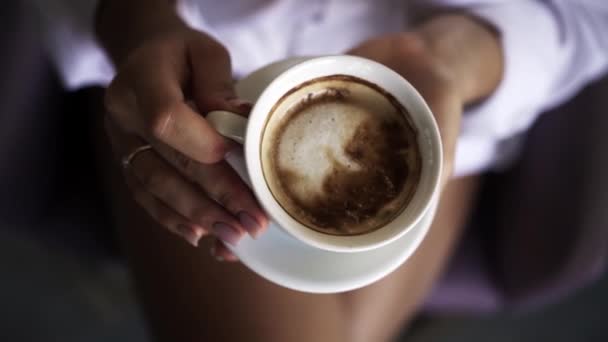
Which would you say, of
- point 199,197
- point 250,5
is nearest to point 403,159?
point 199,197

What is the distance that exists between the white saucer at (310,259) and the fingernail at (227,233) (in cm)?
2

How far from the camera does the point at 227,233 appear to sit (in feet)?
1.69

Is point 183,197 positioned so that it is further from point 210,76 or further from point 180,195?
point 210,76

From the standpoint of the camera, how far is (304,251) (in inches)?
21.2

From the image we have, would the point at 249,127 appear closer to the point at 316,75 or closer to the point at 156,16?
the point at 316,75

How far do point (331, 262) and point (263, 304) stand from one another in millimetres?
162

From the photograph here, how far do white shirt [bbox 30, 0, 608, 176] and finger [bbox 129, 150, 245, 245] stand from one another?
0.25 meters

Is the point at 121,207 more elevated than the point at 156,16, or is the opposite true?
the point at 156,16

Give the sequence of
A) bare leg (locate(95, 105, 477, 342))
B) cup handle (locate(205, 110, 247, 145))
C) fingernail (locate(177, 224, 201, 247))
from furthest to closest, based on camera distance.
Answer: bare leg (locate(95, 105, 477, 342)) < fingernail (locate(177, 224, 201, 247)) < cup handle (locate(205, 110, 247, 145))

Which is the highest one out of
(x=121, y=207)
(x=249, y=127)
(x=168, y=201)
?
(x=249, y=127)

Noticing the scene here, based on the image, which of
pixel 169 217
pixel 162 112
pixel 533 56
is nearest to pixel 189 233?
pixel 169 217

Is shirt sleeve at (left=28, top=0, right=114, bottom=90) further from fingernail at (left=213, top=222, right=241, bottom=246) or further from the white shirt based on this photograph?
fingernail at (left=213, top=222, right=241, bottom=246)

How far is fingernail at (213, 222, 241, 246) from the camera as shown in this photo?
51cm

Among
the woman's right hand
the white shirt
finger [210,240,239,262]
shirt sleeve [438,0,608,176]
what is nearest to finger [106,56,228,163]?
the woman's right hand
